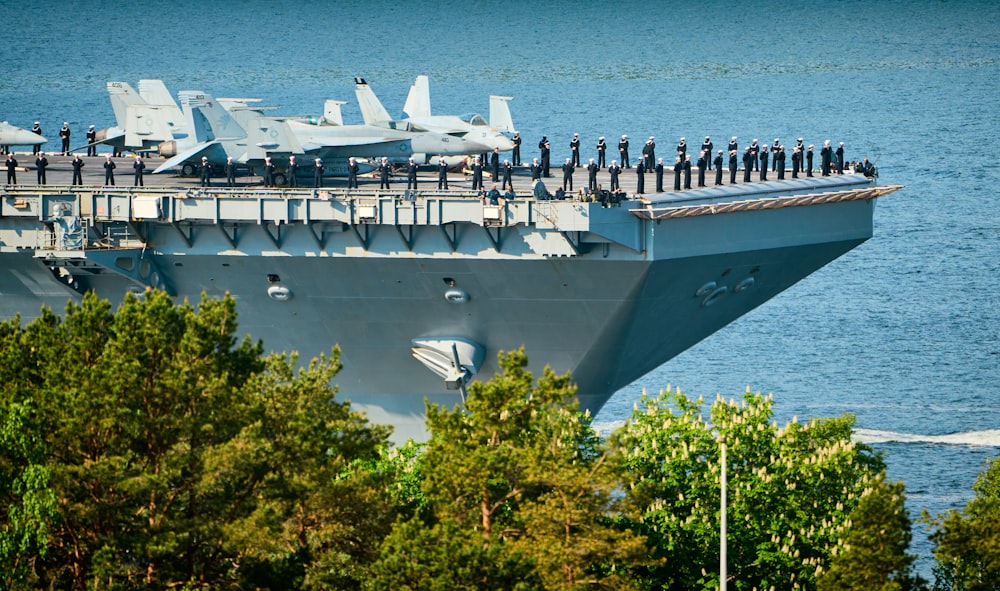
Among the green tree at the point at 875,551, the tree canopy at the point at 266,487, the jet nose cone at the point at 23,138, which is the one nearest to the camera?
the tree canopy at the point at 266,487

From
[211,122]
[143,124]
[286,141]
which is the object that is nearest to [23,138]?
[143,124]

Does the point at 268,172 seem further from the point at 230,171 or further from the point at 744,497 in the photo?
the point at 744,497

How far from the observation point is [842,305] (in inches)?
2972

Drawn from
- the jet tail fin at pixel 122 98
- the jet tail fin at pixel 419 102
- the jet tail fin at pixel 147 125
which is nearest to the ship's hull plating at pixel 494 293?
the jet tail fin at pixel 147 125

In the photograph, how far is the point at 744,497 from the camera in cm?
3141

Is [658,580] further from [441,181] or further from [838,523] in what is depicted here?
[441,181]

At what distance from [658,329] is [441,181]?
6.87 meters

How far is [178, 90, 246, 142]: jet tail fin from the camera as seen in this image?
46.0 metres

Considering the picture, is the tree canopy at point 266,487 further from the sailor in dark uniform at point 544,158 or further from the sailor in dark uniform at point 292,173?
the sailor in dark uniform at point 544,158

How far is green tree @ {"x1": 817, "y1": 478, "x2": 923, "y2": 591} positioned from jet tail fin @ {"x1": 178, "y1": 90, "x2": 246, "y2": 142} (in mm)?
25327

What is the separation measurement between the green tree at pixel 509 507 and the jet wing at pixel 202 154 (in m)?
20.9

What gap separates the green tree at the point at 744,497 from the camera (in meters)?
30.8

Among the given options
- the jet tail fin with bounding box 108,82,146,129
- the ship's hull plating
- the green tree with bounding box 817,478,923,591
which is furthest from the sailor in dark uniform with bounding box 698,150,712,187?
the jet tail fin with bounding box 108,82,146,129

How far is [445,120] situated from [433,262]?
1471cm
